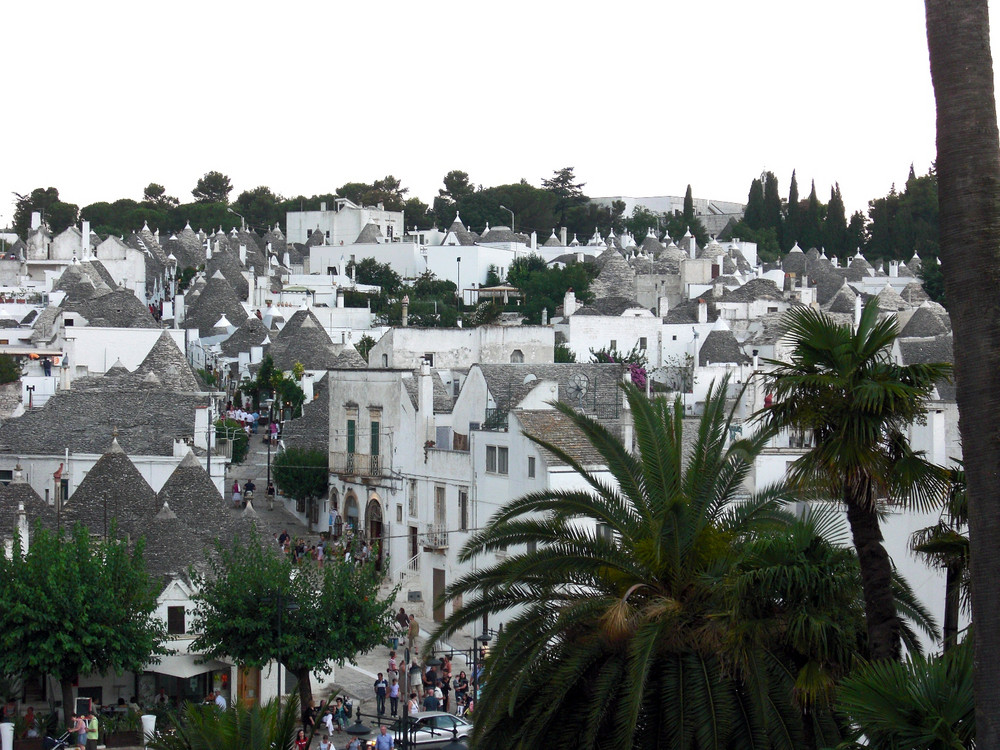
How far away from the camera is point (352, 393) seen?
1832 inches

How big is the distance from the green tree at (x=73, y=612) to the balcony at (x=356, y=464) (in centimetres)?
1600

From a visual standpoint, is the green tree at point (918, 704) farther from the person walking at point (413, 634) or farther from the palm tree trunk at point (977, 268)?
the person walking at point (413, 634)

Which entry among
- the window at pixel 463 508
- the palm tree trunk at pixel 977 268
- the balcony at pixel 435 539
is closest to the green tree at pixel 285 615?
the window at pixel 463 508

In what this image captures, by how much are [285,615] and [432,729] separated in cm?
452

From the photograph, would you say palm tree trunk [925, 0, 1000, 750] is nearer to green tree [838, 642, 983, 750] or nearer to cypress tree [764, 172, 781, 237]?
green tree [838, 642, 983, 750]

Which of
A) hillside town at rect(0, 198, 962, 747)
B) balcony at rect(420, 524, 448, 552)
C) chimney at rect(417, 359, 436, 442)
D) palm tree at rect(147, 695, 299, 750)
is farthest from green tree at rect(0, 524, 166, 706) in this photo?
chimney at rect(417, 359, 436, 442)

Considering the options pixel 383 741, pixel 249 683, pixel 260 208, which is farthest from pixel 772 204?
pixel 383 741

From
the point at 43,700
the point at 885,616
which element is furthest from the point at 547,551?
the point at 43,700

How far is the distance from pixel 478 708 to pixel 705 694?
2616 mm

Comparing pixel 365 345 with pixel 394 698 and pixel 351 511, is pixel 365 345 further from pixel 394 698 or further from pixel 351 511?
pixel 394 698

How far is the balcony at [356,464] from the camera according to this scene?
45000 mm

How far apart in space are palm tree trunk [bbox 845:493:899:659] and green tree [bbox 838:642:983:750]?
4.74 feet

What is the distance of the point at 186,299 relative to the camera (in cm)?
8944

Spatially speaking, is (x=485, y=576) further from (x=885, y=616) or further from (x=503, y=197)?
(x=503, y=197)
